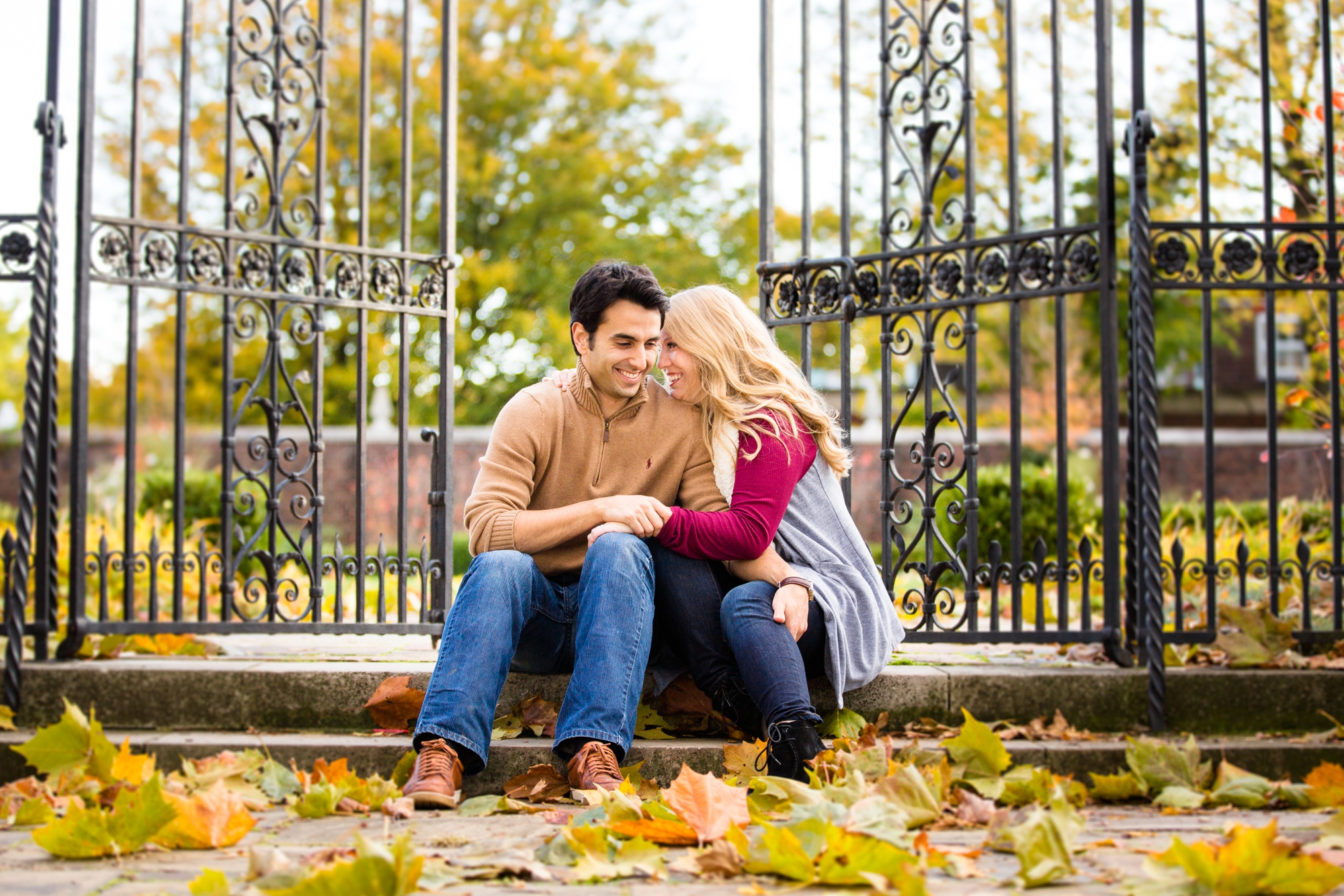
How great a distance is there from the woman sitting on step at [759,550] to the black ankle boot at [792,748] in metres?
0.01

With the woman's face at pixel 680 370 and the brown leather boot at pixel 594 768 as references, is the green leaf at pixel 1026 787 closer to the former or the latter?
the brown leather boot at pixel 594 768

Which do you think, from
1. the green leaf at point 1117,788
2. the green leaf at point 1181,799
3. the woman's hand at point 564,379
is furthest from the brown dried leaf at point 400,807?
the green leaf at point 1181,799

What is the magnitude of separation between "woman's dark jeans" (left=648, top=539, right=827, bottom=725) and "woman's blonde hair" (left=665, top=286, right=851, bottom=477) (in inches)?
15.3

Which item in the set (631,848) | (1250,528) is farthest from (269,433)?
(1250,528)

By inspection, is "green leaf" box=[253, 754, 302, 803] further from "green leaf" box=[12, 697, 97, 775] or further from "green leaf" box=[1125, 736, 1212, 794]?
"green leaf" box=[1125, 736, 1212, 794]

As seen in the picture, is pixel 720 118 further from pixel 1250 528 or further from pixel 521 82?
pixel 1250 528

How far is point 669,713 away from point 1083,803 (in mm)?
1167

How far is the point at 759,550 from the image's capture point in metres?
3.01

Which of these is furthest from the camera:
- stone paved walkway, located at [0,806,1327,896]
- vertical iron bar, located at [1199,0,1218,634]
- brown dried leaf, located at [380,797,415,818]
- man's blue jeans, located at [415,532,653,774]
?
vertical iron bar, located at [1199,0,1218,634]

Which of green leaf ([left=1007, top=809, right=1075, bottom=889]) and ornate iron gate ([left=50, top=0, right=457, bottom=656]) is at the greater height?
ornate iron gate ([left=50, top=0, right=457, bottom=656])

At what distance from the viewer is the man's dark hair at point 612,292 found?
3178 mm

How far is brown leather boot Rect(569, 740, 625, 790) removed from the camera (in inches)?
104

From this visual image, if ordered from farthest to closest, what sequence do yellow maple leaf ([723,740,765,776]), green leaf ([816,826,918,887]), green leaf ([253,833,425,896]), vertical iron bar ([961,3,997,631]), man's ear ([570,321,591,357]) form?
vertical iron bar ([961,3,997,631]) → man's ear ([570,321,591,357]) → yellow maple leaf ([723,740,765,776]) → green leaf ([816,826,918,887]) → green leaf ([253,833,425,896])

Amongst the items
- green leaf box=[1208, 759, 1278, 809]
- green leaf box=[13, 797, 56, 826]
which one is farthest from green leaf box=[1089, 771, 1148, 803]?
green leaf box=[13, 797, 56, 826]
